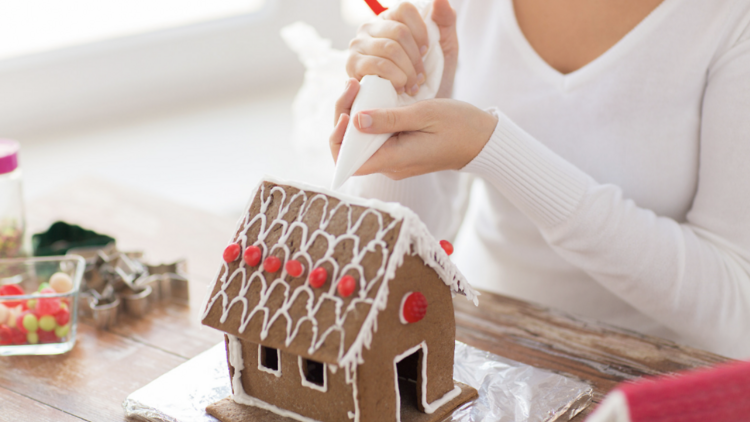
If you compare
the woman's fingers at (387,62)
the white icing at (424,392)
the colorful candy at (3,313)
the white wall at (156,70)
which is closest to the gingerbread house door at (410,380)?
the white icing at (424,392)

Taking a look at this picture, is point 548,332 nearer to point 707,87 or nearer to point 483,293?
point 483,293

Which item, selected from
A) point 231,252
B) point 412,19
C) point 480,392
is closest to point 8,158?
point 231,252

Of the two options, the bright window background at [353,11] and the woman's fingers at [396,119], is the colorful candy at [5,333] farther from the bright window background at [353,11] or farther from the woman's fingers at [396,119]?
the bright window background at [353,11]

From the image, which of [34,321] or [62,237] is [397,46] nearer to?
[34,321]

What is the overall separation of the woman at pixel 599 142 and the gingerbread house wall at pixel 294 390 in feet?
0.77

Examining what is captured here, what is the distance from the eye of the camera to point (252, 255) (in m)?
0.72

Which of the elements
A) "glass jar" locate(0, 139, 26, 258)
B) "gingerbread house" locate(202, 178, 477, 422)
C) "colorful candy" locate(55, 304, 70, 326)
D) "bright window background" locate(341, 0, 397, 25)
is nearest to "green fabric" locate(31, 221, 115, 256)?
"glass jar" locate(0, 139, 26, 258)

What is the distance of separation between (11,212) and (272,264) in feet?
2.20

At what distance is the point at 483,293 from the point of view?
1.07 meters

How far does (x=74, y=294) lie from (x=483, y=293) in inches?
22.9

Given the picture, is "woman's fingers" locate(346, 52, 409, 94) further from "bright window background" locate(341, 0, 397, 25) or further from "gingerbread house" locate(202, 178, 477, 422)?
"bright window background" locate(341, 0, 397, 25)

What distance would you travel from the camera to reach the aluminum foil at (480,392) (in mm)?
765

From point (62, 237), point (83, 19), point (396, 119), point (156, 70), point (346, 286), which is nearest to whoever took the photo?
point (346, 286)

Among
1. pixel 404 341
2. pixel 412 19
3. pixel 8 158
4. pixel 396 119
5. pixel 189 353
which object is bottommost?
pixel 189 353
